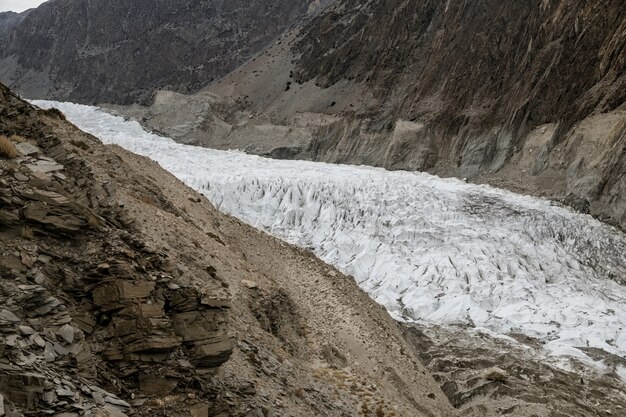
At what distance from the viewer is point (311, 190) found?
2931 cm

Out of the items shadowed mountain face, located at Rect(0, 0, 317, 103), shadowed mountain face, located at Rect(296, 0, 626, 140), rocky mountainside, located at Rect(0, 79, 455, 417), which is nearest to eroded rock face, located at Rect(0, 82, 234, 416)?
rocky mountainside, located at Rect(0, 79, 455, 417)

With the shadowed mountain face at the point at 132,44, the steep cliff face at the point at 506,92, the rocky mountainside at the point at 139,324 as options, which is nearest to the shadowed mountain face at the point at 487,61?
the steep cliff face at the point at 506,92

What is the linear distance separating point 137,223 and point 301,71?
2278 inches

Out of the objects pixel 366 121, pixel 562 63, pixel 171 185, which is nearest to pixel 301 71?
pixel 366 121

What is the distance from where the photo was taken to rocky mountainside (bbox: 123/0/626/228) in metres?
29.4

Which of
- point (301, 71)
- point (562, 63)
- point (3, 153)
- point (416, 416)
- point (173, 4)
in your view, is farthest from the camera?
point (173, 4)

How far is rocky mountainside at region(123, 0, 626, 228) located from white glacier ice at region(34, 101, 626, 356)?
2970mm

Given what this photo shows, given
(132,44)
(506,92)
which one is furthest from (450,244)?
(132,44)

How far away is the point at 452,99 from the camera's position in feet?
133

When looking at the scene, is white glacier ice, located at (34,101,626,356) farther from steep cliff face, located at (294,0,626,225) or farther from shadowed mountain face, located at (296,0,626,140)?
shadowed mountain face, located at (296,0,626,140)

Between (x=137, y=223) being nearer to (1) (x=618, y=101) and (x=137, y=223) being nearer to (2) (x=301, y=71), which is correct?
(1) (x=618, y=101)

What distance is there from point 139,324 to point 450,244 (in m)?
19.2

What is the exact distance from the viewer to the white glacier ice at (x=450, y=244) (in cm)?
1903

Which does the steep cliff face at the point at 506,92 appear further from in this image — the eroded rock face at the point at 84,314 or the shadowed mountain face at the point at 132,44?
the shadowed mountain face at the point at 132,44
